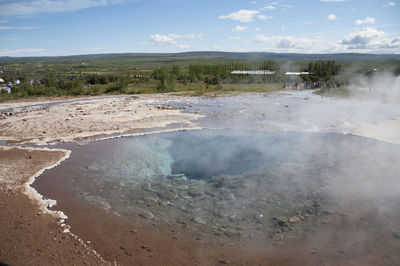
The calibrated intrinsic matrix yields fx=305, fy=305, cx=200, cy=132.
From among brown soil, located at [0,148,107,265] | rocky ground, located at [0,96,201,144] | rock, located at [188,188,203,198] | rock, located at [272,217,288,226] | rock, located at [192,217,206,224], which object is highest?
rocky ground, located at [0,96,201,144]

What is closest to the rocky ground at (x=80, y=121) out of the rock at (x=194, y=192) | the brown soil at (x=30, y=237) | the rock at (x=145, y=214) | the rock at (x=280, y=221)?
the brown soil at (x=30, y=237)

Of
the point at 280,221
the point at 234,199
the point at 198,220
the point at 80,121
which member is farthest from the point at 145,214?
the point at 80,121

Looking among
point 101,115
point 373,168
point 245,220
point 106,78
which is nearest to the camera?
point 245,220

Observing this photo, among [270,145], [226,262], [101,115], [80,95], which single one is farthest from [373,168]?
[80,95]

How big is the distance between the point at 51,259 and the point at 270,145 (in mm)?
7934

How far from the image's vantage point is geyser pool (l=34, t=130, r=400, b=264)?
556cm

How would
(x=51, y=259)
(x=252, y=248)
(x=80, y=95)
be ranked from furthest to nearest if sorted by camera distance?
1. (x=80, y=95)
2. (x=252, y=248)
3. (x=51, y=259)

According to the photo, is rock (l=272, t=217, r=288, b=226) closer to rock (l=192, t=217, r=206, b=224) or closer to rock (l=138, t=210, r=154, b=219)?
rock (l=192, t=217, r=206, b=224)

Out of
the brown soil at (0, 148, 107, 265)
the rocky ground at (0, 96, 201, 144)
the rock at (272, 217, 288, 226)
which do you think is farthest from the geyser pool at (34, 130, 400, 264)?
the rocky ground at (0, 96, 201, 144)

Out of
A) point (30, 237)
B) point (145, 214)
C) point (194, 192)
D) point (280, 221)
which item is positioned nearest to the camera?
point (30, 237)

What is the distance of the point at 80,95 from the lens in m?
27.8

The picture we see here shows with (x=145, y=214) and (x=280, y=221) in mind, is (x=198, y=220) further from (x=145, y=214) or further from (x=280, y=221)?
(x=280, y=221)

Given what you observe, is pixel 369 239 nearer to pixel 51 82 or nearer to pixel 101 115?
pixel 101 115

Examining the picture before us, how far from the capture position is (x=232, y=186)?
7.26 meters
